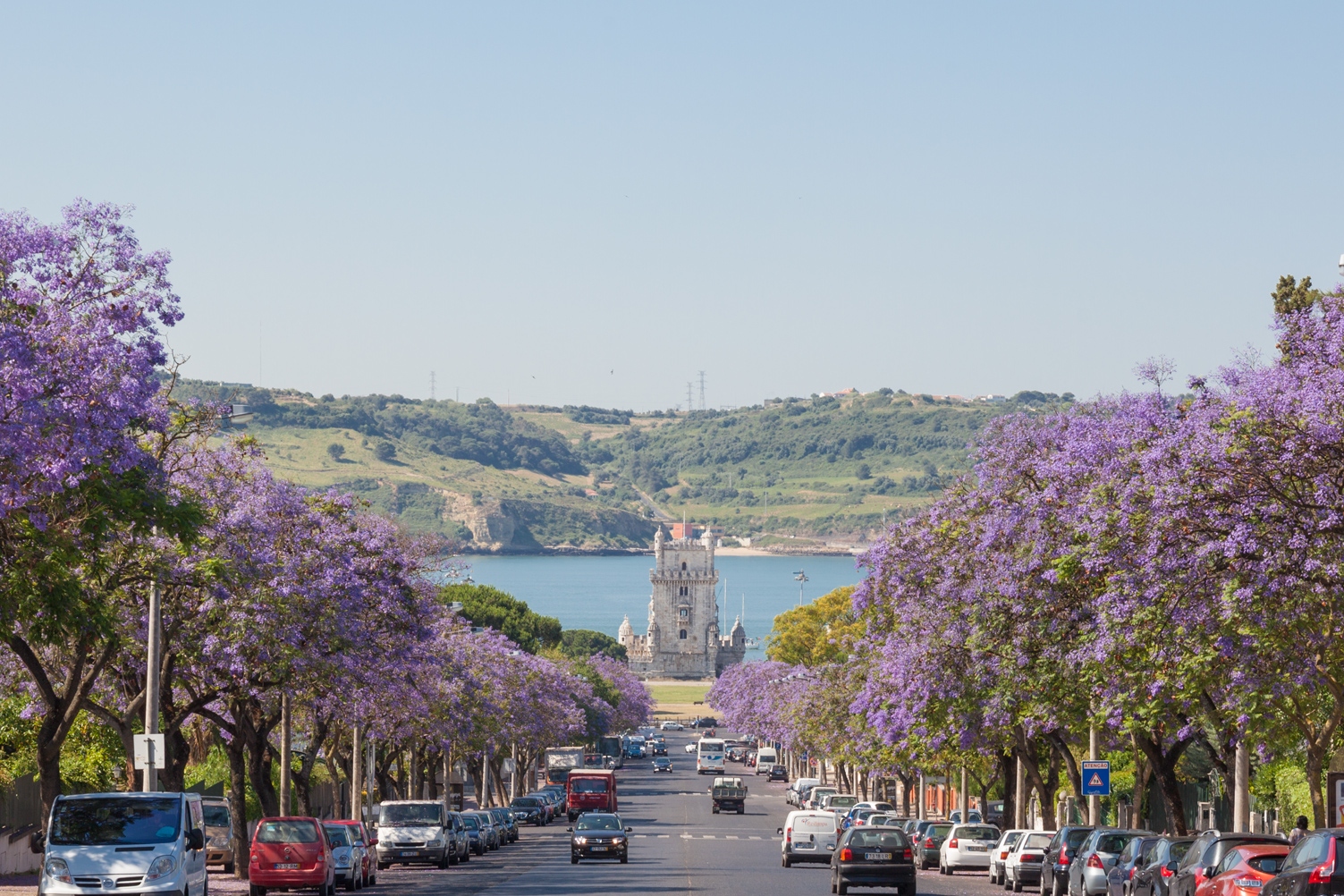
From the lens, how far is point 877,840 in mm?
34750

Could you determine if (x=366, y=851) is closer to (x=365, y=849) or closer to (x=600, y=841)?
(x=365, y=849)

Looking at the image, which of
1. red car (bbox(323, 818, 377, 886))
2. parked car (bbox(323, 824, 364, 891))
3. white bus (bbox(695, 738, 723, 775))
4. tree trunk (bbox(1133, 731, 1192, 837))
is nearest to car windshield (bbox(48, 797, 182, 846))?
parked car (bbox(323, 824, 364, 891))

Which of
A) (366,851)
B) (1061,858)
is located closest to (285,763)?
(366,851)

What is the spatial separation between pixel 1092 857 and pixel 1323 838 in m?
14.9

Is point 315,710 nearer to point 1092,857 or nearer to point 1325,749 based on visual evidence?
point 1092,857

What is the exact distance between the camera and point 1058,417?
40.2 metres

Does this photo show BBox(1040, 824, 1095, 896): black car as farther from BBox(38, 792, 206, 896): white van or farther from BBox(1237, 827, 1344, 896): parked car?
BBox(38, 792, 206, 896): white van

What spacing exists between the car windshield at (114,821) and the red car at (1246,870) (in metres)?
14.0

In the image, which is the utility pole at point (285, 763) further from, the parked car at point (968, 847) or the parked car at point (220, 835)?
the parked car at point (968, 847)

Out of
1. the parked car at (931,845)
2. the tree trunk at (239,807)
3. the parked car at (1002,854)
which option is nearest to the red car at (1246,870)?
the parked car at (1002,854)

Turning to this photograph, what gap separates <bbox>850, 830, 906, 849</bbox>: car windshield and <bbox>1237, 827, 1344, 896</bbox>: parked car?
50.1ft

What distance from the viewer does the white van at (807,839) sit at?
4784 cm

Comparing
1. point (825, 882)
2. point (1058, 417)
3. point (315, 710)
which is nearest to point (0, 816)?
point (315, 710)

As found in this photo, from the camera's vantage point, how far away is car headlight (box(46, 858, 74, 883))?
963 inches
